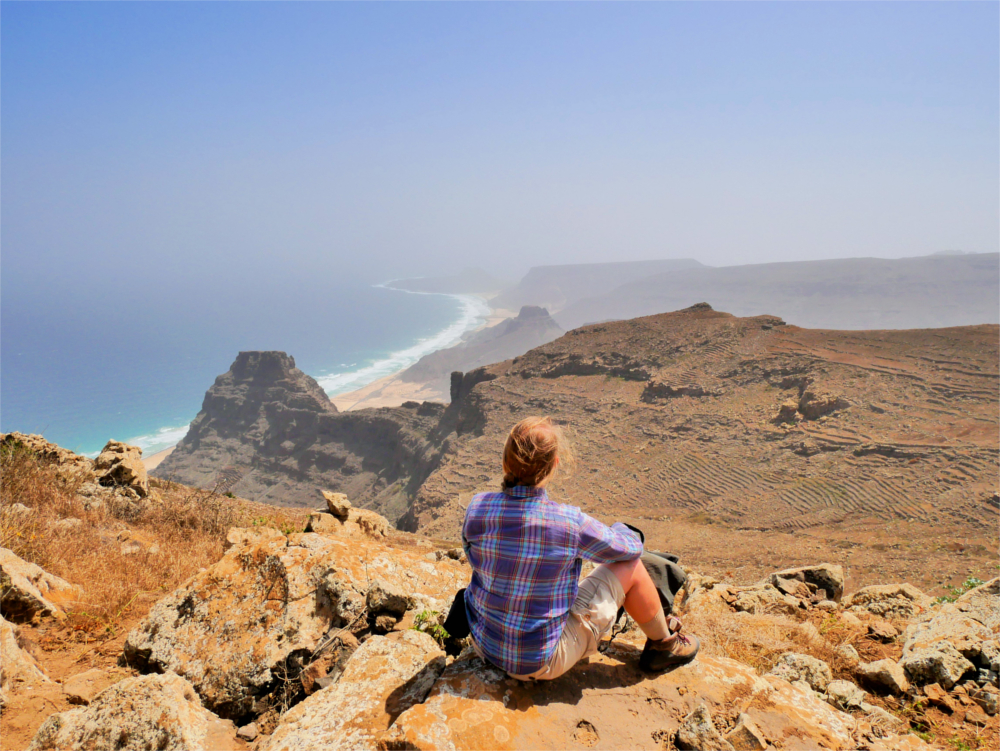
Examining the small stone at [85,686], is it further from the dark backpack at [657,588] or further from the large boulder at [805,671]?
the large boulder at [805,671]

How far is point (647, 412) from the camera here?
2656 cm

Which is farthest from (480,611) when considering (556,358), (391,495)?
(556,358)

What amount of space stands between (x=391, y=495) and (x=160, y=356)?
109 metres

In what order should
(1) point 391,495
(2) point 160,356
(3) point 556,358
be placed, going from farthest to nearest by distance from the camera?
(2) point 160,356 < (3) point 556,358 < (1) point 391,495

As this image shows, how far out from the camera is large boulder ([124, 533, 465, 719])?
8.57ft

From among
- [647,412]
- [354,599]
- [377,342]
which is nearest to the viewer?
[354,599]

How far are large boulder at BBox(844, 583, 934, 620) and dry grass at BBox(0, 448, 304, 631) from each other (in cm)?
586

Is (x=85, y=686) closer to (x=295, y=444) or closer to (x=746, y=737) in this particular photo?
(x=746, y=737)

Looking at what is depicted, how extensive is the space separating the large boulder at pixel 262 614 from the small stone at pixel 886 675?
2.59 meters

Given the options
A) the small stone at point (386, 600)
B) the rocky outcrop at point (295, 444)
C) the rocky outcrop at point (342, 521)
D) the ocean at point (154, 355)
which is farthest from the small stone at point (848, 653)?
the ocean at point (154, 355)

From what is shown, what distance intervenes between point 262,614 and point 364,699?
3.67 feet

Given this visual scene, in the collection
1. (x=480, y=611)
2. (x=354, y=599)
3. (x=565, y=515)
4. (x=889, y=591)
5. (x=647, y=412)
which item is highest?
(x=565, y=515)

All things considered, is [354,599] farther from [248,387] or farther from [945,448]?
[248,387]

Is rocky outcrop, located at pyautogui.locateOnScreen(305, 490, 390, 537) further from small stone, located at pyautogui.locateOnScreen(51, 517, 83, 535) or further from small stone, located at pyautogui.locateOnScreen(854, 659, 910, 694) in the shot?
small stone, located at pyautogui.locateOnScreen(854, 659, 910, 694)
